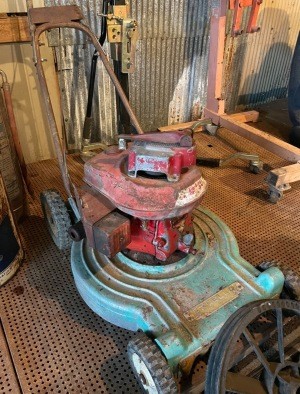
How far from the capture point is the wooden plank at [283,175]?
2.08 m

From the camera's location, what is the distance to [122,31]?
1.95m

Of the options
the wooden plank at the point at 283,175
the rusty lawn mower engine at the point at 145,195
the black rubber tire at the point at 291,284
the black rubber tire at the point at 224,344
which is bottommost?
the wooden plank at the point at 283,175

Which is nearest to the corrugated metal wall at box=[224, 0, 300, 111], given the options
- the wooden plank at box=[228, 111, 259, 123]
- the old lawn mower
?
the wooden plank at box=[228, 111, 259, 123]

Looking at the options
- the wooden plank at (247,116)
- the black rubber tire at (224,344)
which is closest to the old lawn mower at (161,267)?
the black rubber tire at (224,344)

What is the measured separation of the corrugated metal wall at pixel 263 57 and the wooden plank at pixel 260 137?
1.68ft

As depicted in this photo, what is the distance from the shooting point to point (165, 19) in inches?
99.7

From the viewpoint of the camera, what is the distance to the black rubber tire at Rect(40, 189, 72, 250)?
1.61m

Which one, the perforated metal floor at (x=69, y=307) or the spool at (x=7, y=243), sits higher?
the spool at (x=7, y=243)

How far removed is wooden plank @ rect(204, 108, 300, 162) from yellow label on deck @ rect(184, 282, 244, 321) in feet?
4.70

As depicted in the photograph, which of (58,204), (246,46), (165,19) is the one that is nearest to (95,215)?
(58,204)

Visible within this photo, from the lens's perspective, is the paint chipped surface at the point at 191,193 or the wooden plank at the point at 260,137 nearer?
the paint chipped surface at the point at 191,193

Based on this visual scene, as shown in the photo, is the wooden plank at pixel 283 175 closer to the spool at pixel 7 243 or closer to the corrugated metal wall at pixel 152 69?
the corrugated metal wall at pixel 152 69

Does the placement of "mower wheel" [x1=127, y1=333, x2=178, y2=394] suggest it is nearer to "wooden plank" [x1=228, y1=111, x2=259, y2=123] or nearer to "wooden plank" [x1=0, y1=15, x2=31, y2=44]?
"wooden plank" [x1=0, y1=15, x2=31, y2=44]

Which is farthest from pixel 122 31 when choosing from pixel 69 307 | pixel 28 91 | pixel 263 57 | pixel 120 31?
pixel 263 57
